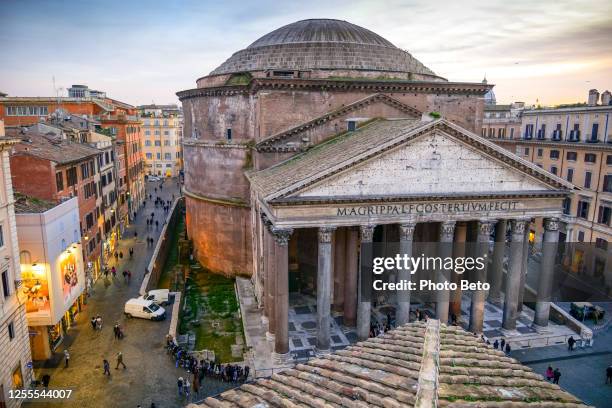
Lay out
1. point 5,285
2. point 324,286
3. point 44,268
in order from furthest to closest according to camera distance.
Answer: point 44,268 → point 324,286 → point 5,285

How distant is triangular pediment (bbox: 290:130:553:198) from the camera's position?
68.1 feet

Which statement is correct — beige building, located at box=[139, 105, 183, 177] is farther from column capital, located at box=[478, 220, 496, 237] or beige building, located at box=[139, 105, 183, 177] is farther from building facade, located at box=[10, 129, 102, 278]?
column capital, located at box=[478, 220, 496, 237]

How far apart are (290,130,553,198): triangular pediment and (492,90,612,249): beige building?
16.8m

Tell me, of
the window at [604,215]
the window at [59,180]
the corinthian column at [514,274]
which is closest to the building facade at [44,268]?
the window at [59,180]

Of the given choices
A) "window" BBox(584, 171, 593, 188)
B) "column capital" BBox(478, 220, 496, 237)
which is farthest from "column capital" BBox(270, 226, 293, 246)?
"window" BBox(584, 171, 593, 188)

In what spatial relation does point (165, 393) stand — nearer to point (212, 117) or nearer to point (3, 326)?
point (3, 326)

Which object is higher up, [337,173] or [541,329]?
[337,173]

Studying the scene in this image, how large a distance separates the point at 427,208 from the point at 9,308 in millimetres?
18865

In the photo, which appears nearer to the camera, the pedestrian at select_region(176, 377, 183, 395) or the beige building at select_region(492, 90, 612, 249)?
the pedestrian at select_region(176, 377, 183, 395)

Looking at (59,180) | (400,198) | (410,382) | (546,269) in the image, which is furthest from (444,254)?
(59,180)

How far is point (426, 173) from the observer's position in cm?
2145

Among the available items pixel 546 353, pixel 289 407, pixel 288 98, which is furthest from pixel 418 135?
pixel 289 407

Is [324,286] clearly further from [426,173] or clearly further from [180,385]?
[180,385]

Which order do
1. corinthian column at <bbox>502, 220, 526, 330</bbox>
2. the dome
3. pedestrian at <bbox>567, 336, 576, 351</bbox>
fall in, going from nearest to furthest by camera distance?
1. corinthian column at <bbox>502, 220, 526, 330</bbox>
2. pedestrian at <bbox>567, 336, 576, 351</bbox>
3. the dome
